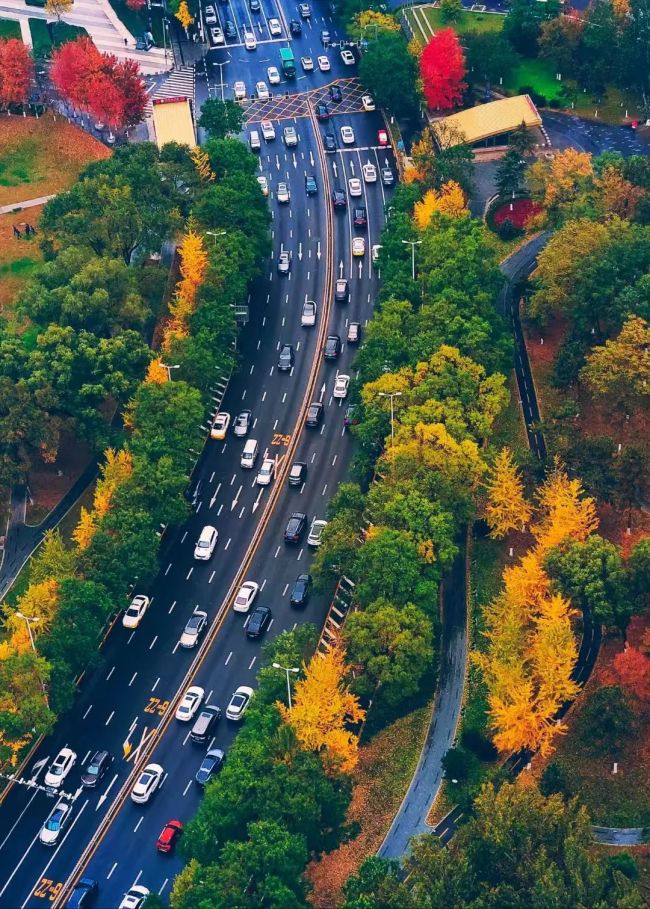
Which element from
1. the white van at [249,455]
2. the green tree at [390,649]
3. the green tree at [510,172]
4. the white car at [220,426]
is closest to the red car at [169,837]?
the green tree at [390,649]

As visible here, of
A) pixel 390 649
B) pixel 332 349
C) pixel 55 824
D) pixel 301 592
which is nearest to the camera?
pixel 55 824

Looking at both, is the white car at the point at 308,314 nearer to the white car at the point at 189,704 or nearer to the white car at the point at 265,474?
the white car at the point at 265,474

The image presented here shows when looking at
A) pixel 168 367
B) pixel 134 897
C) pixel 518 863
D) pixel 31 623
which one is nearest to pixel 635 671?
pixel 518 863

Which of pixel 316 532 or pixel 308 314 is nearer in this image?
pixel 316 532

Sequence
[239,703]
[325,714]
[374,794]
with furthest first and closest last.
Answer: [239,703], [374,794], [325,714]

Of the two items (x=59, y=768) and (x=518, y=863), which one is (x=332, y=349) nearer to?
(x=59, y=768)

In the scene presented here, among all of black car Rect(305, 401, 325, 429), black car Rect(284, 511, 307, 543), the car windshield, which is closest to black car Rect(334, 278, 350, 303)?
black car Rect(305, 401, 325, 429)

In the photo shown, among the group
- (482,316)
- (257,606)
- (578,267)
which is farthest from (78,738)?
(578,267)
